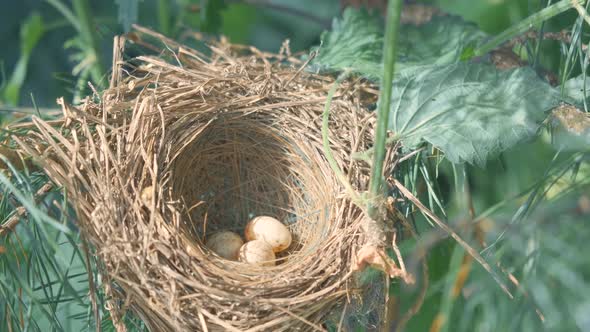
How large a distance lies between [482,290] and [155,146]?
1.67ft

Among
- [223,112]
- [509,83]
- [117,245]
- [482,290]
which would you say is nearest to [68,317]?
[117,245]

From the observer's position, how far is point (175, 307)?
0.86 metres

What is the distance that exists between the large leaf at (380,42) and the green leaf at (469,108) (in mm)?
78

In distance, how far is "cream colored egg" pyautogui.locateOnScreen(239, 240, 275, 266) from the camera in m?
1.10

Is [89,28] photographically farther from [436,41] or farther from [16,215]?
[436,41]

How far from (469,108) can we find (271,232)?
0.38m

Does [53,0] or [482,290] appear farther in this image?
[53,0]

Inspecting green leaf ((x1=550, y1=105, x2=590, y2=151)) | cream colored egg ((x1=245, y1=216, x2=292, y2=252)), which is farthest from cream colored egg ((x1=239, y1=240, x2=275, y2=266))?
green leaf ((x1=550, y1=105, x2=590, y2=151))

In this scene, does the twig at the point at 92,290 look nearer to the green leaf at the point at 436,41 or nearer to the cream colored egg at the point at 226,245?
the cream colored egg at the point at 226,245

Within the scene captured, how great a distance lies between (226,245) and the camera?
3.72 feet

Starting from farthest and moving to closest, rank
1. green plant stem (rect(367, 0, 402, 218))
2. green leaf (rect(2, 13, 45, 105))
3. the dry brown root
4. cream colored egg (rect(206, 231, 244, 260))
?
green leaf (rect(2, 13, 45, 105))
cream colored egg (rect(206, 231, 244, 260))
the dry brown root
green plant stem (rect(367, 0, 402, 218))

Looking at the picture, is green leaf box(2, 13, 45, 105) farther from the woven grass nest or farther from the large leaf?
the large leaf

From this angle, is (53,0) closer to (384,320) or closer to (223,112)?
(223,112)

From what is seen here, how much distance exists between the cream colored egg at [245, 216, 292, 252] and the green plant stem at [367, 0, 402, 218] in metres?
0.27
